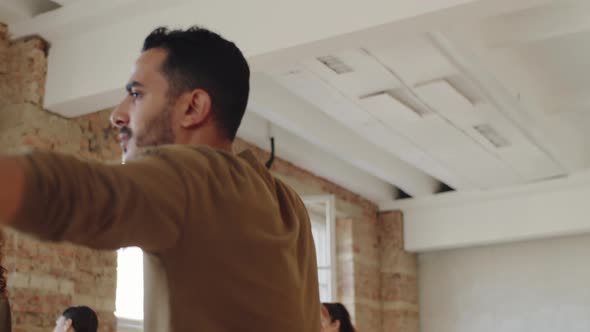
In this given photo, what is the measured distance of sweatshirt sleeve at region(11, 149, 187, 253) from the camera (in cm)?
72

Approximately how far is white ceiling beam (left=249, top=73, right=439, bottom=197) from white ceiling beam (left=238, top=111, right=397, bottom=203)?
25 centimetres

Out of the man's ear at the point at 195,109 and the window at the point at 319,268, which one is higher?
the window at the point at 319,268

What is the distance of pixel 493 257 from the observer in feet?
25.7

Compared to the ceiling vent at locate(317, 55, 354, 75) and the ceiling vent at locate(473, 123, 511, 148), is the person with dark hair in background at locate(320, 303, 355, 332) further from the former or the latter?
the ceiling vent at locate(473, 123, 511, 148)

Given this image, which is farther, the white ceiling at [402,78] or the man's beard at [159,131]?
the white ceiling at [402,78]

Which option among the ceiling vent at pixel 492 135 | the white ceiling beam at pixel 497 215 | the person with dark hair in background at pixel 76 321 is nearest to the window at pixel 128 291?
the person with dark hair in background at pixel 76 321

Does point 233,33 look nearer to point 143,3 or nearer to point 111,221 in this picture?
point 143,3

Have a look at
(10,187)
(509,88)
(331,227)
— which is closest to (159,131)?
(10,187)

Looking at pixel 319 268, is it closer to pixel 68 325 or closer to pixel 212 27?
pixel 68 325

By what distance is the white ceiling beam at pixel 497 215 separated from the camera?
7.07 metres

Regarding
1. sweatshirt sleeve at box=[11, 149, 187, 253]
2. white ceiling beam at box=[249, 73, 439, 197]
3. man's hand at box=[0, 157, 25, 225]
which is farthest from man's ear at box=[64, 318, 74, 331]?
man's hand at box=[0, 157, 25, 225]

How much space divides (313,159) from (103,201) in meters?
6.09

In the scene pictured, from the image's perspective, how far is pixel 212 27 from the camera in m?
4.06

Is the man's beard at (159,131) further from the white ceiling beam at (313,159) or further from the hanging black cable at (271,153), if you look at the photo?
the hanging black cable at (271,153)
